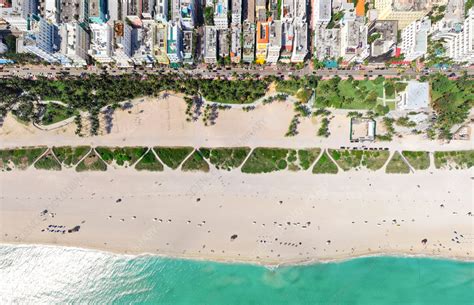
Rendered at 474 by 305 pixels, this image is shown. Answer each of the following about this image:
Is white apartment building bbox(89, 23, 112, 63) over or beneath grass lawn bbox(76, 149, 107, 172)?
over

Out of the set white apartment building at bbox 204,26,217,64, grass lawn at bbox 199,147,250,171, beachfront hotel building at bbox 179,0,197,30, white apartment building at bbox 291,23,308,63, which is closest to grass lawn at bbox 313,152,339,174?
grass lawn at bbox 199,147,250,171

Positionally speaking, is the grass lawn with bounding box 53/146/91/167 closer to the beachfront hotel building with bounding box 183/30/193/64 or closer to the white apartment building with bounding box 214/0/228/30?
the beachfront hotel building with bounding box 183/30/193/64

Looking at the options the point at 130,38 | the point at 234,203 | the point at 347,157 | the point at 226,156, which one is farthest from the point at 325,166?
the point at 130,38

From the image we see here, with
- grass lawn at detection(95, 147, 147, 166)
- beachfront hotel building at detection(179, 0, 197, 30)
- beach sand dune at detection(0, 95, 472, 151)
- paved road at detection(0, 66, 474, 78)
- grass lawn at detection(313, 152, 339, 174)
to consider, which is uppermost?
beachfront hotel building at detection(179, 0, 197, 30)

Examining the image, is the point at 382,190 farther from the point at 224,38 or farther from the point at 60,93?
the point at 60,93

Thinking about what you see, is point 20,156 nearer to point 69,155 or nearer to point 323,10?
point 69,155

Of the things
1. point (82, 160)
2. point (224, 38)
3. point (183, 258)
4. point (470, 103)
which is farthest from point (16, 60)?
point (470, 103)
